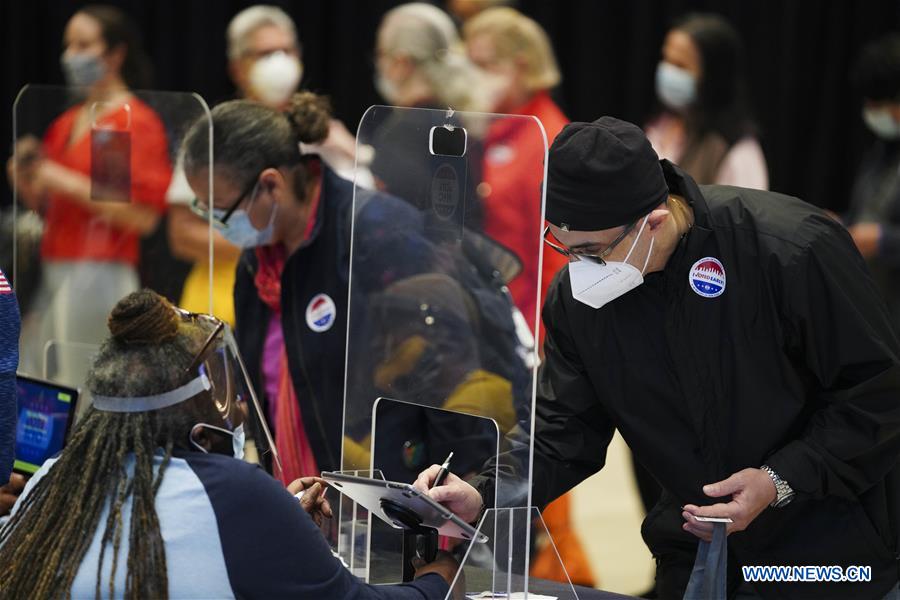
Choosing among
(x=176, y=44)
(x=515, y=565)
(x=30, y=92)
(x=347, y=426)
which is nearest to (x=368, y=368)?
(x=347, y=426)

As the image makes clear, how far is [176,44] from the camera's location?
19.8 ft

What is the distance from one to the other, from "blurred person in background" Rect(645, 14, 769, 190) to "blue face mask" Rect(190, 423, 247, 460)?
2242mm

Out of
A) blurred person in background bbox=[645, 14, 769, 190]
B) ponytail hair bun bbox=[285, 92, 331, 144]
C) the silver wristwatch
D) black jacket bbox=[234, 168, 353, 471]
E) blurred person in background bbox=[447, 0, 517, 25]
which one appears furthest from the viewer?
blurred person in background bbox=[447, 0, 517, 25]

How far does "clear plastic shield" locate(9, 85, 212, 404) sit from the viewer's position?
3004 millimetres

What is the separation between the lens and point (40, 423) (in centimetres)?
256

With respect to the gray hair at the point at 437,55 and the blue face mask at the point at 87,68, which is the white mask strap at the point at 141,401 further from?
the blue face mask at the point at 87,68

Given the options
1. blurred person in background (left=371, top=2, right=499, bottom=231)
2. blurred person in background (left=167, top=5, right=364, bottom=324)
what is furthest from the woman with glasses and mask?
blurred person in background (left=371, top=2, right=499, bottom=231)

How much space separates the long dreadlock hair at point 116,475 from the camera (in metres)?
1.82

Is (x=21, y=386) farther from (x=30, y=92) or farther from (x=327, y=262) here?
(x=30, y=92)

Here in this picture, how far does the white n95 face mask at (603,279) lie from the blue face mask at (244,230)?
2.90 feet

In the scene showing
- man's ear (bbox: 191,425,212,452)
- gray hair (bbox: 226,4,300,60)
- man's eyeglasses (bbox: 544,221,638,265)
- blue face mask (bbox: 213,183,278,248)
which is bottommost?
man's ear (bbox: 191,425,212,452)

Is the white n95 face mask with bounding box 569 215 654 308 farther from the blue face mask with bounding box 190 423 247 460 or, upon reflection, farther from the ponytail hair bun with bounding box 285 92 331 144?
the ponytail hair bun with bounding box 285 92 331 144

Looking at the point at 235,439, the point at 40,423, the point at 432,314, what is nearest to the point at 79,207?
the point at 40,423

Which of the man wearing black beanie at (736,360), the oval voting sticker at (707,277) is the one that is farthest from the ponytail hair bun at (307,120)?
the oval voting sticker at (707,277)
